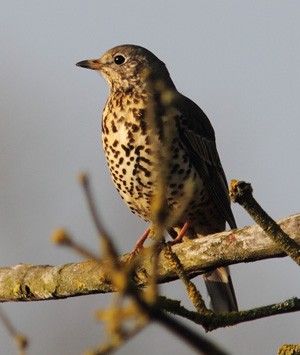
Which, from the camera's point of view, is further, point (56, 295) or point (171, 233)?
point (171, 233)

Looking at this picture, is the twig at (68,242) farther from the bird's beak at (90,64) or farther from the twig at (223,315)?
the bird's beak at (90,64)

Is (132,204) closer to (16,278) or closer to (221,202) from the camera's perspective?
(221,202)

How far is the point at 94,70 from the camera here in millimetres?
6824

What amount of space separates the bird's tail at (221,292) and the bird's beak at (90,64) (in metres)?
2.07

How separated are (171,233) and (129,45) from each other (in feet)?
5.89

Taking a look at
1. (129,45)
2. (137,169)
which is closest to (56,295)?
(137,169)

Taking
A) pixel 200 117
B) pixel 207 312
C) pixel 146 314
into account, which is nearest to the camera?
pixel 146 314

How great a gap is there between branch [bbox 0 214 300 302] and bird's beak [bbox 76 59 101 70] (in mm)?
2199

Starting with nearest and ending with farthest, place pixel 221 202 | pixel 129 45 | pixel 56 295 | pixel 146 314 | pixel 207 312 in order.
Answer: pixel 146 314 < pixel 207 312 < pixel 56 295 < pixel 221 202 < pixel 129 45

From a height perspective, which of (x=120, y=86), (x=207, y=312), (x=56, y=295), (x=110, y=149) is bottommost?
(x=56, y=295)

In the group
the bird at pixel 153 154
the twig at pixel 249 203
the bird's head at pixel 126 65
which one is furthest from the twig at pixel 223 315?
the bird's head at pixel 126 65

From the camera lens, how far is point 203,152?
6227 millimetres

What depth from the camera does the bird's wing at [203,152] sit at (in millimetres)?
6062

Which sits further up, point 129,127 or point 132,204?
point 129,127
